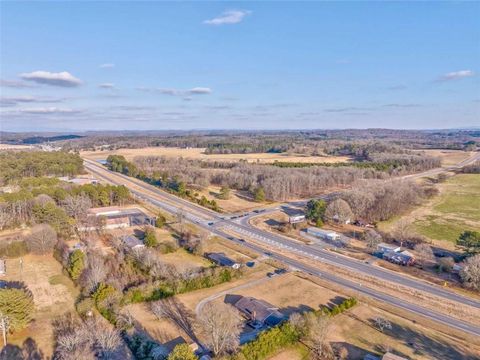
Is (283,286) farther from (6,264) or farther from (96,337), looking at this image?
(6,264)

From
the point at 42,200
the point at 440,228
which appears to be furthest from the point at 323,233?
the point at 42,200

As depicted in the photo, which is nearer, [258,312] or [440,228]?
[258,312]

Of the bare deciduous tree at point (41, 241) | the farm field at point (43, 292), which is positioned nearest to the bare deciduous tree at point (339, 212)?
the farm field at point (43, 292)

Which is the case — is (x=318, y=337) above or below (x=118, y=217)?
below

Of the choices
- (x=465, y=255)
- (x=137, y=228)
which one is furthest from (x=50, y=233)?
(x=465, y=255)

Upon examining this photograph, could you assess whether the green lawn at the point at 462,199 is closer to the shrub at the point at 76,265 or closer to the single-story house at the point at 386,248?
the single-story house at the point at 386,248

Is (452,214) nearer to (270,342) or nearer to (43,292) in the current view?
(270,342)

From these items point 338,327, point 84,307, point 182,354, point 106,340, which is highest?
point 182,354
